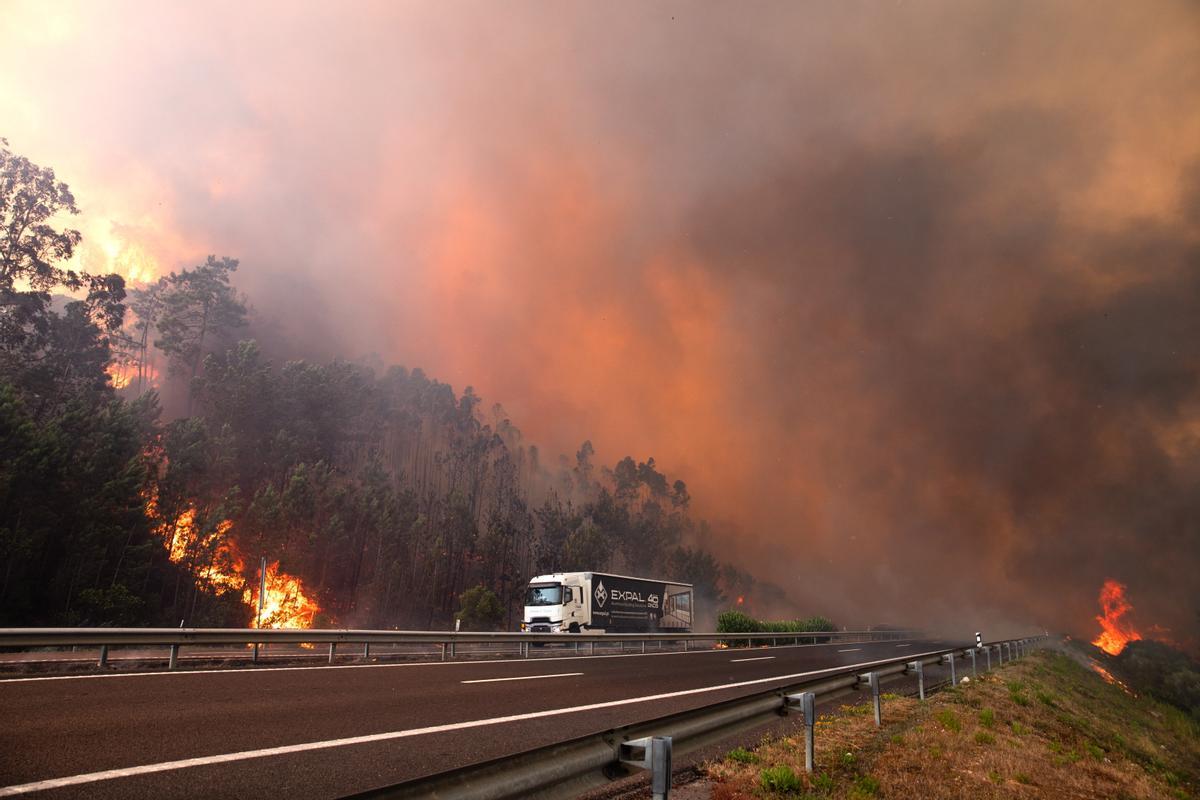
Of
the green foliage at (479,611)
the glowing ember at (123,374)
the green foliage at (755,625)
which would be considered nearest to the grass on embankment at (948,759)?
the green foliage at (755,625)

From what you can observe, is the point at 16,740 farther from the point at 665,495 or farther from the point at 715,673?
the point at 665,495

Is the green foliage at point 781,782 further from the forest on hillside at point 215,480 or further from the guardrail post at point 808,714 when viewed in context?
the forest on hillside at point 215,480

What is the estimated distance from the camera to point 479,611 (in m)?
59.6

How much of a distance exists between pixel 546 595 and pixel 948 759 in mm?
26075

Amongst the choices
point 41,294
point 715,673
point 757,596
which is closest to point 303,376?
point 41,294

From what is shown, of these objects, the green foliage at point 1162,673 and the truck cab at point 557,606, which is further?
the green foliage at point 1162,673

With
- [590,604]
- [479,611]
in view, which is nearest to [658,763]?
[590,604]

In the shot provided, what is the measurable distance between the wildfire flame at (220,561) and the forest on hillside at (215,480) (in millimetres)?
151

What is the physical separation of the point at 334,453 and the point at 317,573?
20864mm

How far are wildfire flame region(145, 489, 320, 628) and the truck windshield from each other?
27898 mm

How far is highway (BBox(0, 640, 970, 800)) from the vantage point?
5441 millimetres

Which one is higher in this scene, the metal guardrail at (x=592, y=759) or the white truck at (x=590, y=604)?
the metal guardrail at (x=592, y=759)

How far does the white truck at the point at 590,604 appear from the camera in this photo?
3148cm

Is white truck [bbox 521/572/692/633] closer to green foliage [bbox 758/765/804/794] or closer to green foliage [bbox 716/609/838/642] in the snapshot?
green foliage [bbox 716/609/838/642]
